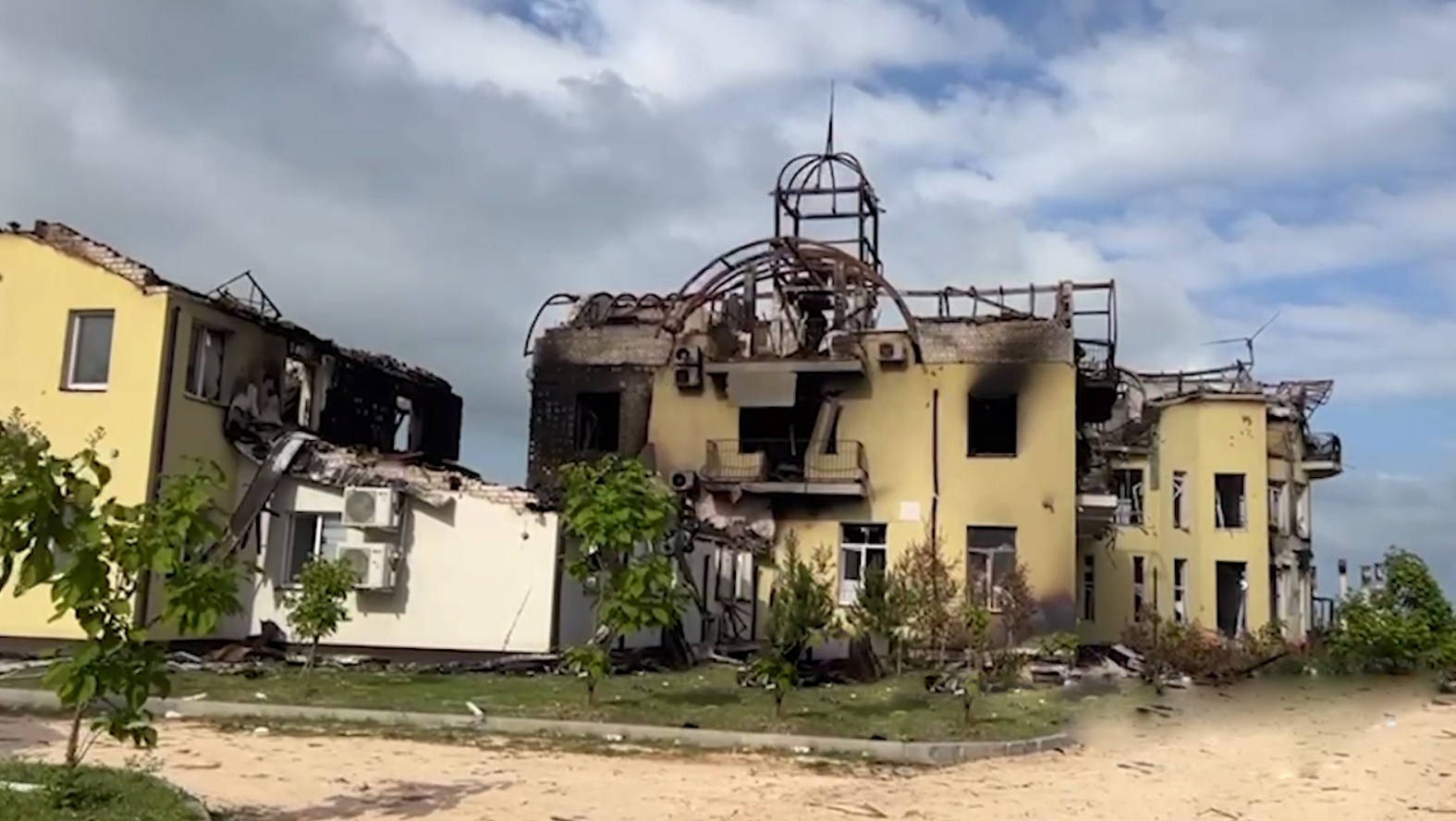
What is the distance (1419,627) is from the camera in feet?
92.9

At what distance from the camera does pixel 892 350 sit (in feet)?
105

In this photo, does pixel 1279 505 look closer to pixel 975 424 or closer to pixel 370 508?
pixel 975 424

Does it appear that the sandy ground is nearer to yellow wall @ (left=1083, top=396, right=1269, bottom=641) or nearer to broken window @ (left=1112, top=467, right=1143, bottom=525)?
yellow wall @ (left=1083, top=396, right=1269, bottom=641)

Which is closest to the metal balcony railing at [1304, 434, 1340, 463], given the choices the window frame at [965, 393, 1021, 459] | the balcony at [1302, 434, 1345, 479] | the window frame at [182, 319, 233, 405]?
the balcony at [1302, 434, 1345, 479]

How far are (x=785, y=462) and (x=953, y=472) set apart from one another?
419 centimetres

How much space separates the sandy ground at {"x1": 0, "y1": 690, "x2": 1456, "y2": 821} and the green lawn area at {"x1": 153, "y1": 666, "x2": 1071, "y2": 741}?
1.77 metres

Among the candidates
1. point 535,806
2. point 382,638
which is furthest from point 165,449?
point 535,806

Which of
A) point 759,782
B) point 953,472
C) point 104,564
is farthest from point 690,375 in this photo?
point 104,564

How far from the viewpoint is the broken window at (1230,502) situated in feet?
135

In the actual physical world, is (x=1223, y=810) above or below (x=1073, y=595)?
below

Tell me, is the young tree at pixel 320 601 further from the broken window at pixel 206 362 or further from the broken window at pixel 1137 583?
the broken window at pixel 1137 583

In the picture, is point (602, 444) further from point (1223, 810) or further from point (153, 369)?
point (1223, 810)

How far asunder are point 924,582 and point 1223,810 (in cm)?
1554

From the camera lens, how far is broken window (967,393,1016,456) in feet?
105
